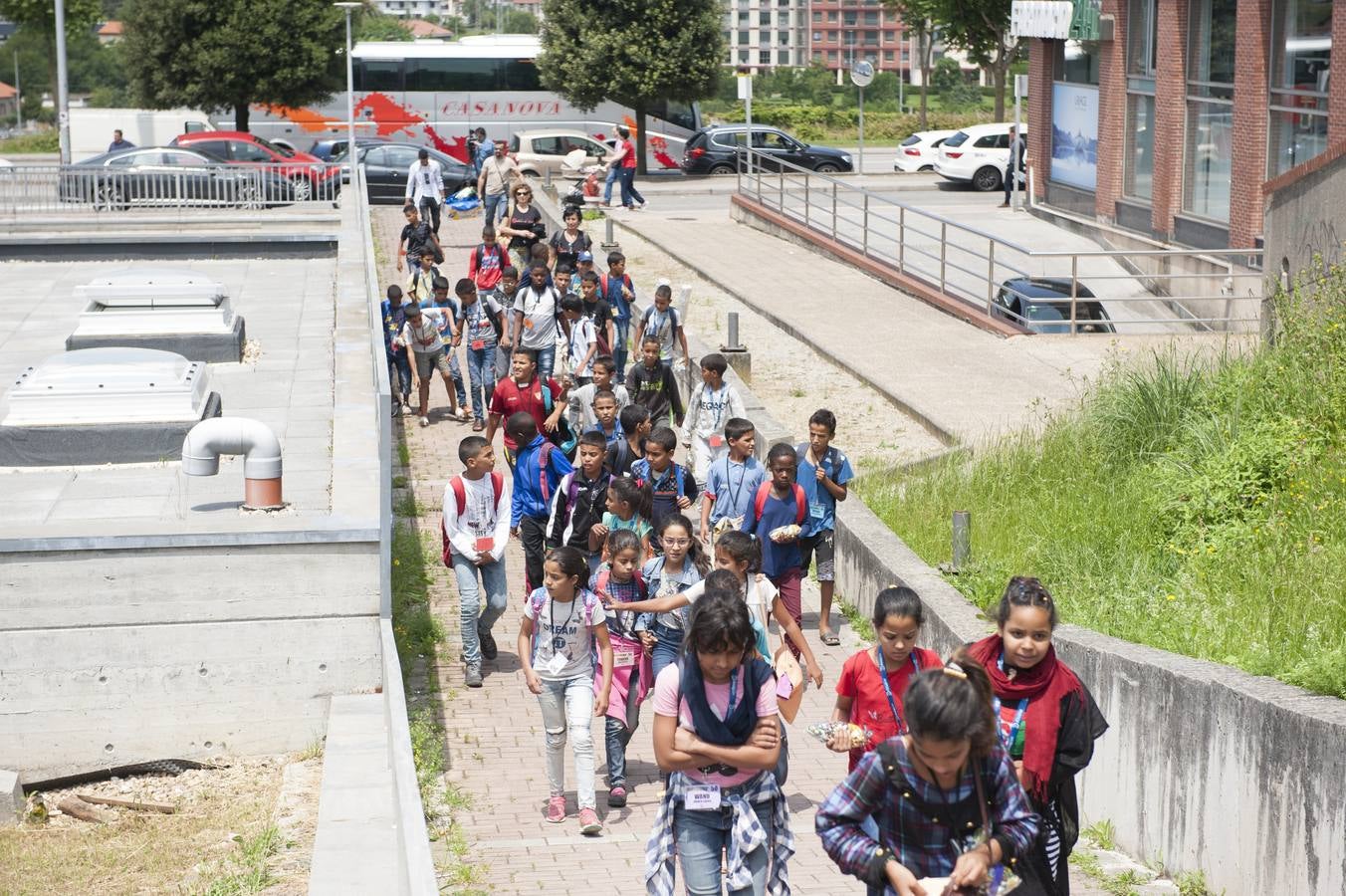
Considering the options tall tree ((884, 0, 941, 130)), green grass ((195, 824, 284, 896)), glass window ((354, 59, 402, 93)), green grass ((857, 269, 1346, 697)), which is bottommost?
green grass ((195, 824, 284, 896))

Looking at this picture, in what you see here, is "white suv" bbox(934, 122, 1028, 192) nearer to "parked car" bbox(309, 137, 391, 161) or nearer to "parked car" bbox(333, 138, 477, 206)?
"parked car" bbox(333, 138, 477, 206)

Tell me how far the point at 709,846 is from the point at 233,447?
6.65 meters

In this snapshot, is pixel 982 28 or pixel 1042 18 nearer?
pixel 1042 18

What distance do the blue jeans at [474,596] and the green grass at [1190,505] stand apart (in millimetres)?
2894

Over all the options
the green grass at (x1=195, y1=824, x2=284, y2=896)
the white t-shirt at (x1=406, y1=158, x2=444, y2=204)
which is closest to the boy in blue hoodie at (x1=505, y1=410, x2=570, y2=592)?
the green grass at (x1=195, y1=824, x2=284, y2=896)

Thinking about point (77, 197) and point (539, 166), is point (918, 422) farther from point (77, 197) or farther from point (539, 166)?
point (539, 166)

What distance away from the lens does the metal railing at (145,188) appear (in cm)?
3044

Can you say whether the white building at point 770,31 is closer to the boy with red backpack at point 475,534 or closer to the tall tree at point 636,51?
the tall tree at point 636,51

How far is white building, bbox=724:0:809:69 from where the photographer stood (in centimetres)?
19250

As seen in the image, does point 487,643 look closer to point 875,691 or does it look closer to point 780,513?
point 780,513

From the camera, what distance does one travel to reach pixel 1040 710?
17.6 ft

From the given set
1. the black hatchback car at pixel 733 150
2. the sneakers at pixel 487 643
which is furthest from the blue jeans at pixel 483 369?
the black hatchback car at pixel 733 150

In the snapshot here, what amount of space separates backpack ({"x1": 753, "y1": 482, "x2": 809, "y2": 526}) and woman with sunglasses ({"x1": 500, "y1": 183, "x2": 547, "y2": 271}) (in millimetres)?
11586

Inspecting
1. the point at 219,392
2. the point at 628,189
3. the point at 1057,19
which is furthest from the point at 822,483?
the point at 628,189
